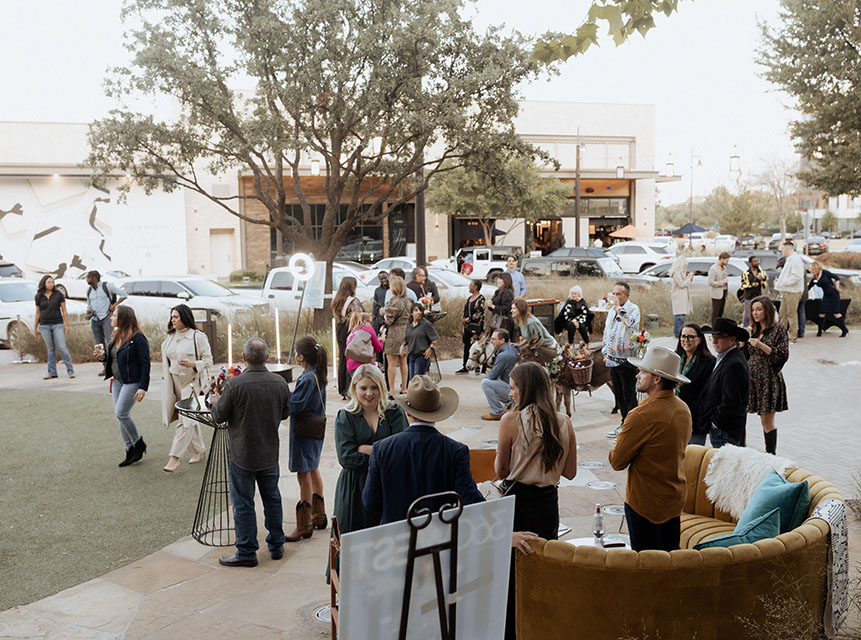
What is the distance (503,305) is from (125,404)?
613 centimetres

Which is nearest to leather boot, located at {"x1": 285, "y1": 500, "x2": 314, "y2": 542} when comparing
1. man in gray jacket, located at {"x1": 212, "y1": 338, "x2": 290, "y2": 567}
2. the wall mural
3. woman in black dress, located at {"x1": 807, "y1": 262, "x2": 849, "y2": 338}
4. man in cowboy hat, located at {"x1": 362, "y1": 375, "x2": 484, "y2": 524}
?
man in gray jacket, located at {"x1": 212, "y1": 338, "x2": 290, "y2": 567}

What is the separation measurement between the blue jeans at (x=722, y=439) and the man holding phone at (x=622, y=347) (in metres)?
2.46

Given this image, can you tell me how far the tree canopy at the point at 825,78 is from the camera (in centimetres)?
1933

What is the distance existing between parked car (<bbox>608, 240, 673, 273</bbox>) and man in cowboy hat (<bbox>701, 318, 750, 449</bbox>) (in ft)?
94.1

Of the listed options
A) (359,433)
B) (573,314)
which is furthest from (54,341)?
(359,433)

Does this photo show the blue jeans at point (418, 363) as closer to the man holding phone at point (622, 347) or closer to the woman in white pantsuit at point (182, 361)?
the man holding phone at point (622, 347)

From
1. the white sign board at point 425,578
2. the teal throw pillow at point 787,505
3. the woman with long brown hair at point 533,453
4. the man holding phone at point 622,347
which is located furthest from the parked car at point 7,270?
the white sign board at point 425,578

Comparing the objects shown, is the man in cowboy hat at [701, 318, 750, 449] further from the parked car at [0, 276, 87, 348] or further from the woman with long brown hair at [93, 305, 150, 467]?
the parked car at [0, 276, 87, 348]

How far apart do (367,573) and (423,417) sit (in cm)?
143

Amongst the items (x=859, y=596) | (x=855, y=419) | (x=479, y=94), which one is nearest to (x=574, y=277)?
(x=479, y=94)

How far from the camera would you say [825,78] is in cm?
2014

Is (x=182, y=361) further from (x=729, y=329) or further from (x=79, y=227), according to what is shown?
(x=79, y=227)

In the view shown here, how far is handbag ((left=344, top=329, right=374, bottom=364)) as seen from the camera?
31.0ft

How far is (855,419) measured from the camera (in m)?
9.92
